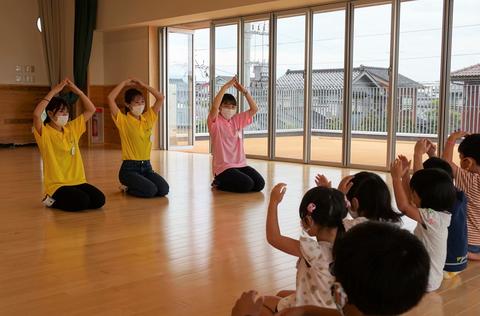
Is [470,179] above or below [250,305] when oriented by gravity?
above

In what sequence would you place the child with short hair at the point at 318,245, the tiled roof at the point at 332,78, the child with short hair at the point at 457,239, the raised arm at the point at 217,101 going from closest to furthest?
1. the child with short hair at the point at 318,245
2. the child with short hair at the point at 457,239
3. the raised arm at the point at 217,101
4. the tiled roof at the point at 332,78

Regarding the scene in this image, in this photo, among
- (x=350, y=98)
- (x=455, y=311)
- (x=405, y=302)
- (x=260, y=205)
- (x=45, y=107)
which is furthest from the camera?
(x=350, y=98)

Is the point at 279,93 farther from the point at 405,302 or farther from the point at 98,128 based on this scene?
the point at 405,302

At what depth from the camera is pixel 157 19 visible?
33.0ft

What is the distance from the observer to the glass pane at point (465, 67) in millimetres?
7004

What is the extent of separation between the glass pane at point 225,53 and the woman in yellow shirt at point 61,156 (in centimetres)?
529

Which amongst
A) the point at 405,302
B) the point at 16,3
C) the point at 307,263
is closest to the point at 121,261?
the point at 307,263

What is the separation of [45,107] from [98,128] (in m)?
7.03

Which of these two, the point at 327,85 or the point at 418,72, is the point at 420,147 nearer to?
the point at 418,72

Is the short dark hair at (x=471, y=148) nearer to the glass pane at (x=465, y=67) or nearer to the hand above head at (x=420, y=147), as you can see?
the hand above head at (x=420, y=147)

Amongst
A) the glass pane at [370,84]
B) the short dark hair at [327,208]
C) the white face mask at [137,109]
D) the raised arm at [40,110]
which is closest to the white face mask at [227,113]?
the white face mask at [137,109]

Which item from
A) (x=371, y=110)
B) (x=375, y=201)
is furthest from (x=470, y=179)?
(x=371, y=110)

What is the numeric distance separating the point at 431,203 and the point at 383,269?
69.1 inches

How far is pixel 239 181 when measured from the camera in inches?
229
